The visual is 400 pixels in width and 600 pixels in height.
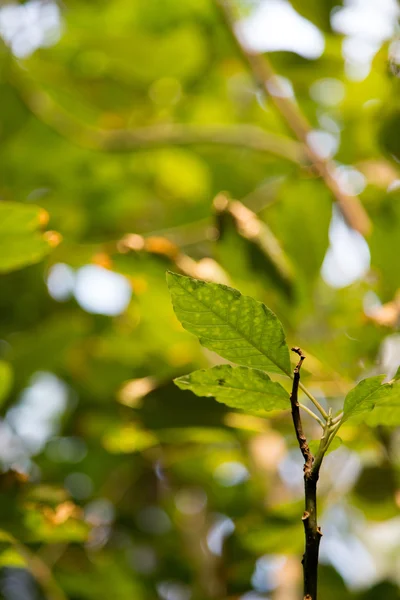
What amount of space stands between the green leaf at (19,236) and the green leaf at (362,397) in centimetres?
33

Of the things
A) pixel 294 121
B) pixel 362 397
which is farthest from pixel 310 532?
pixel 294 121

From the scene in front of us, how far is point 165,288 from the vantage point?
76cm

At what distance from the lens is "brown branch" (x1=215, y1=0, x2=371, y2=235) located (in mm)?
797

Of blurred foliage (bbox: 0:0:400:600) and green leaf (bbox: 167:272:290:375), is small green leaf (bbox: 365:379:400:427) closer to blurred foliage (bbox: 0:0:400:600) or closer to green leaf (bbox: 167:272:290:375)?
green leaf (bbox: 167:272:290:375)

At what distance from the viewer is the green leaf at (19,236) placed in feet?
1.90

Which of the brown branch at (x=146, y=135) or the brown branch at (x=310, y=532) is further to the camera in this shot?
the brown branch at (x=146, y=135)

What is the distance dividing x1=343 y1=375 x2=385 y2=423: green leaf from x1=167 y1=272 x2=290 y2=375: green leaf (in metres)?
0.04

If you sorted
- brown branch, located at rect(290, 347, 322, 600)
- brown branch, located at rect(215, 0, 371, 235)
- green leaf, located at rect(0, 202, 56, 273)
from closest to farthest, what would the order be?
brown branch, located at rect(290, 347, 322, 600)
green leaf, located at rect(0, 202, 56, 273)
brown branch, located at rect(215, 0, 371, 235)

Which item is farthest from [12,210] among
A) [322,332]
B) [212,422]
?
[322,332]

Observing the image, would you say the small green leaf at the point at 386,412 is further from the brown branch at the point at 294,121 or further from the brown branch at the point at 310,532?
the brown branch at the point at 294,121

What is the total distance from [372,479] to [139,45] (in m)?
0.70

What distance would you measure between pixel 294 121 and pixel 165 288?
308mm

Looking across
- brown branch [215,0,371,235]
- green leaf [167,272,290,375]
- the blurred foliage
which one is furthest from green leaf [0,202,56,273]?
brown branch [215,0,371,235]

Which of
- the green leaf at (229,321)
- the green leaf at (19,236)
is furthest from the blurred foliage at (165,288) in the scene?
the green leaf at (229,321)
